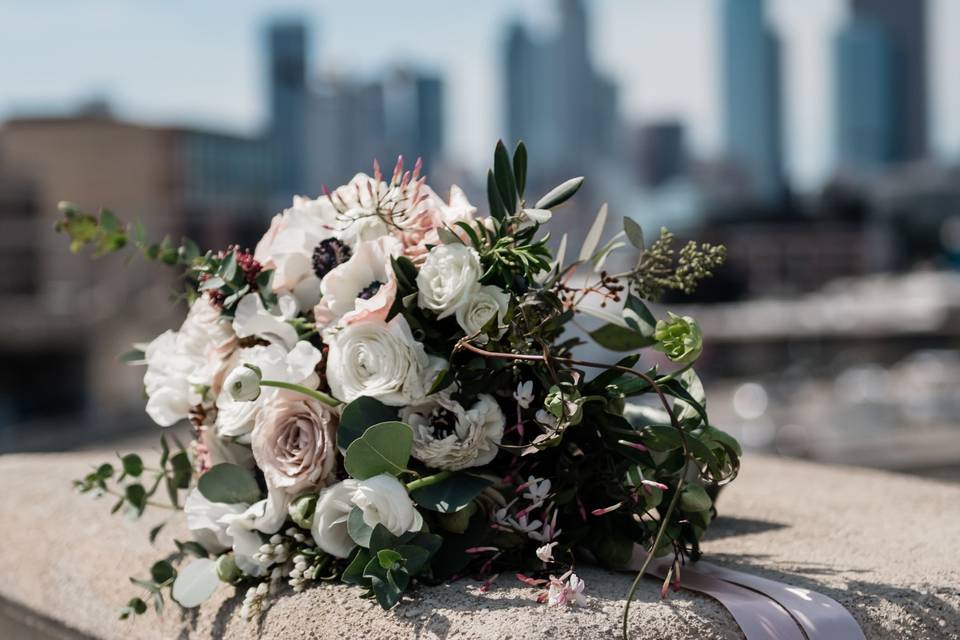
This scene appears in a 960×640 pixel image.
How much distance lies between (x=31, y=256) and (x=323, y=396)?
2428 inches

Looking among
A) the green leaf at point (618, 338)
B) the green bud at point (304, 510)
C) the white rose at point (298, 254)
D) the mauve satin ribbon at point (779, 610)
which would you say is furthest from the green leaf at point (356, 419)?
the mauve satin ribbon at point (779, 610)

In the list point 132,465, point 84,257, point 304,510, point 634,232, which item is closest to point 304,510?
point 304,510

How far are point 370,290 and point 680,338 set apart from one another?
49 centimetres

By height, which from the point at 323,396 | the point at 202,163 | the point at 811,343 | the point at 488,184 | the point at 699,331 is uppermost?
the point at 488,184

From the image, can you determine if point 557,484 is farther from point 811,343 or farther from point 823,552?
point 811,343

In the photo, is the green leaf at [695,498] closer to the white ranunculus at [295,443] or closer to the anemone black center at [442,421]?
the anemone black center at [442,421]

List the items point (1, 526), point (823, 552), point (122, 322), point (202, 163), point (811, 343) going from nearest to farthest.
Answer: point (823, 552)
point (1, 526)
point (122, 322)
point (811, 343)
point (202, 163)

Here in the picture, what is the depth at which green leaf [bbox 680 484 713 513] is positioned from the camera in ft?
5.31

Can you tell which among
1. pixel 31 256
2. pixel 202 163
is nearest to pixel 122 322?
pixel 31 256

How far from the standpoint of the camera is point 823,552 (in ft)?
6.40

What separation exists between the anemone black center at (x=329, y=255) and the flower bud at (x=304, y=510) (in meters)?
0.39

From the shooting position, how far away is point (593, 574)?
5.63ft

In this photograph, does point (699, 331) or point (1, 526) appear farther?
point (1, 526)

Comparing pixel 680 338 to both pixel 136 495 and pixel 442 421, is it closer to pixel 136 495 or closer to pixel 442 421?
pixel 442 421
